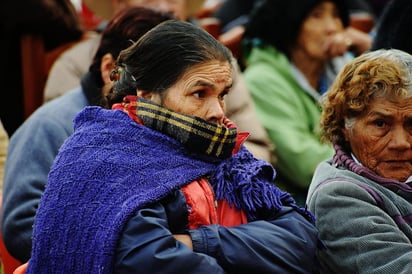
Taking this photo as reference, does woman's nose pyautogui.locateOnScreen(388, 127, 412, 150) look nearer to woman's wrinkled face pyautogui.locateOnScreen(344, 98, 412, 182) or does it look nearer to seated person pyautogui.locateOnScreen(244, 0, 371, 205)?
woman's wrinkled face pyautogui.locateOnScreen(344, 98, 412, 182)

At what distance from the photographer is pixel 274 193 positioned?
2.78 m

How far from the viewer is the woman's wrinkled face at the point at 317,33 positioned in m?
5.24

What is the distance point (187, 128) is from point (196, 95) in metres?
0.11

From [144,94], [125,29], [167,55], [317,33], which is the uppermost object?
[167,55]

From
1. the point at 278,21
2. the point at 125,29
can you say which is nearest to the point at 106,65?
the point at 125,29

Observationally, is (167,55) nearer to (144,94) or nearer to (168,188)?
(144,94)

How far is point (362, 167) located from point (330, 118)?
0.25 m

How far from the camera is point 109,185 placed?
262cm

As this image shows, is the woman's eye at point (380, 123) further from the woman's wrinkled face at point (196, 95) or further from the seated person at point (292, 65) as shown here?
the seated person at point (292, 65)

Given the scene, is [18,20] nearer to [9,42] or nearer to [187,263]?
[9,42]

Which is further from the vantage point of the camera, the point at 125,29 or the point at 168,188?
the point at 125,29

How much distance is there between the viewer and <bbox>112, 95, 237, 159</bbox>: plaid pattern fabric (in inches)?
106

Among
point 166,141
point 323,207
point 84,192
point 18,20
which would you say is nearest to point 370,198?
point 323,207

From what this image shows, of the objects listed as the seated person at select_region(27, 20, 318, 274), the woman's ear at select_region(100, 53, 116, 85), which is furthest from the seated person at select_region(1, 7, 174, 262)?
the seated person at select_region(27, 20, 318, 274)
